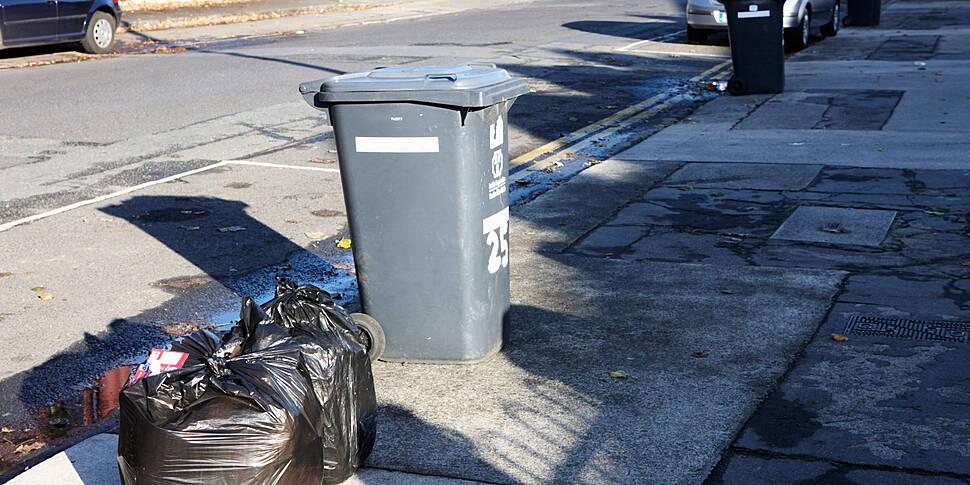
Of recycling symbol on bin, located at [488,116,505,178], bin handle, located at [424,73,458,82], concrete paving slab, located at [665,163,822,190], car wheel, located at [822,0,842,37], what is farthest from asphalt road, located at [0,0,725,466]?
car wheel, located at [822,0,842,37]

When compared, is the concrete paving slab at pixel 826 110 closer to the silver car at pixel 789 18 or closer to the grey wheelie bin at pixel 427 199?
the silver car at pixel 789 18

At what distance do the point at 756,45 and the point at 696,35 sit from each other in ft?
21.7


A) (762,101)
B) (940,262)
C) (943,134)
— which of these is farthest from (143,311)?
(762,101)

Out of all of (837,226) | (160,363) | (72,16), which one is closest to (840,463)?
(160,363)

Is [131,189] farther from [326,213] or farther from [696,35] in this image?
[696,35]

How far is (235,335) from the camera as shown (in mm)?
3646

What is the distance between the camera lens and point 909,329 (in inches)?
189

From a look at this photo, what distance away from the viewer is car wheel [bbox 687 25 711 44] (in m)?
18.6

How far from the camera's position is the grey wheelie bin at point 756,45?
39.8 feet

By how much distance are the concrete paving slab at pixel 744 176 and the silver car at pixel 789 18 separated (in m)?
9.13

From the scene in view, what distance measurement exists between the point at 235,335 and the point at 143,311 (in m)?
2.17

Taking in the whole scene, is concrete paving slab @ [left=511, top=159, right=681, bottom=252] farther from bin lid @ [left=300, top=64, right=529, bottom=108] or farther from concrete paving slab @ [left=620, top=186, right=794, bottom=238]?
bin lid @ [left=300, top=64, right=529, bottom=108]

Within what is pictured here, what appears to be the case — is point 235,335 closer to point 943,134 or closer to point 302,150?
point 302,150

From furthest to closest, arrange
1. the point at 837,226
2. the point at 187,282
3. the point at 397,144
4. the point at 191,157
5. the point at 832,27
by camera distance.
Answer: the point at 832,27, the point at 191,157, the point at 837,226, the point at 187,282, the point at 397,144
